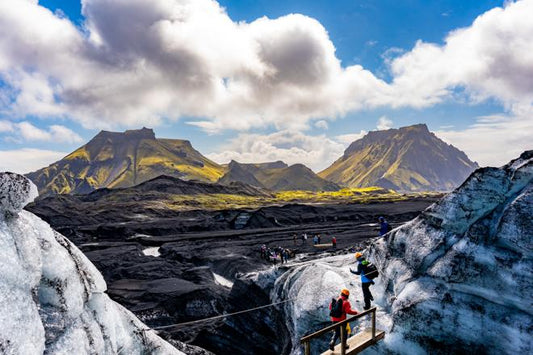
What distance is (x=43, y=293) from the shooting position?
347 inches

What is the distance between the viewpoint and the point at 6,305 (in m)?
7.33

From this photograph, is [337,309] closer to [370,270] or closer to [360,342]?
[360,342]

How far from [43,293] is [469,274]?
481 inches

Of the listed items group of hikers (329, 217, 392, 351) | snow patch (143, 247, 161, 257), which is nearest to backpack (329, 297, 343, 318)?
group of hikers (329, 217, 392, 351)

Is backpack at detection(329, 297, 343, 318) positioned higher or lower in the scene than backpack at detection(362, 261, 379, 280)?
lower

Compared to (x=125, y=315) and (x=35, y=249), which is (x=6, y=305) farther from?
(x=125, y=315)

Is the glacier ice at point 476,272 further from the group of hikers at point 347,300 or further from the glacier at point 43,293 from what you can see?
the glacier at point 43,293

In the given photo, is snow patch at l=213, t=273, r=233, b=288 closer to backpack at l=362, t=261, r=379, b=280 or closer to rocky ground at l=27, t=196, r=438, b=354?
rocky ground at l=27, t=196, r=438, b=354

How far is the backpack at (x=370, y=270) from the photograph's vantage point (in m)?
13.7

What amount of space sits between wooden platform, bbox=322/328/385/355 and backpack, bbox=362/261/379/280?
7.02 ft

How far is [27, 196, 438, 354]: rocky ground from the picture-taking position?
84.0 feet

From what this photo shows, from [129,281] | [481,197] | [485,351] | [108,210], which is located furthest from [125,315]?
[108,210]

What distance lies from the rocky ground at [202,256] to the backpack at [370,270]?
6742mm

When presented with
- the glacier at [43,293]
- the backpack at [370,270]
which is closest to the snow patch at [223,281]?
the backpack at [370,270]
